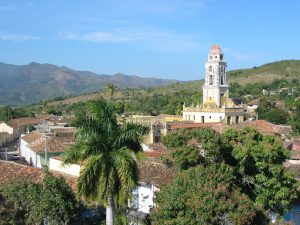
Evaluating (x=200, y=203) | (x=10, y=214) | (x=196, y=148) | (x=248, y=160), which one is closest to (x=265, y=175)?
(x=248, y=160)

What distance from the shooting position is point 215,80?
58219mm

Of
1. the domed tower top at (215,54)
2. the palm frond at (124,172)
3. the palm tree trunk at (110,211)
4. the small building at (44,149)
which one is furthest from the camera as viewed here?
the domed tower top at (215,54)

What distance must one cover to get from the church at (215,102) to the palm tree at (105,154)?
4075 cm

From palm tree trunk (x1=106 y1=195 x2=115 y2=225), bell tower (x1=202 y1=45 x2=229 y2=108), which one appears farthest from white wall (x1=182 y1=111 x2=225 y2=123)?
palm tree trunk (x1=106 y1=195 x2=115 y2=225)

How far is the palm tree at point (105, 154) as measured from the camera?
1373 cm

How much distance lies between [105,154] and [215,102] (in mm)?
45255

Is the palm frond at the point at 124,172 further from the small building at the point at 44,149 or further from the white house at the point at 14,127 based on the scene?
the white house at the point at 14,127

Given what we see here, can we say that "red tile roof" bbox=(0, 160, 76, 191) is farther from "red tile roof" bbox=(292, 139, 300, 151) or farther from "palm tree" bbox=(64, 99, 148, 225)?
"red tile roof" bbox=(292, 139, 300, 151)

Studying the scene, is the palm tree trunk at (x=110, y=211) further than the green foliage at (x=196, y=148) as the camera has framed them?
No

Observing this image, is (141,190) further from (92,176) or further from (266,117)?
(266,117)

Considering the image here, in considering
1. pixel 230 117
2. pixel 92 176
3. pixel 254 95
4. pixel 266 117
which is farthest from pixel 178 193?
pixel 254 95

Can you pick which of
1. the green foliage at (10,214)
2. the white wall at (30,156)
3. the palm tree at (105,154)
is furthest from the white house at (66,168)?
the palm tree at (105,154)

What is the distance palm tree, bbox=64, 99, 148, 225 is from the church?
40.7 meters

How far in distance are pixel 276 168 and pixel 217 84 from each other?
40307mm
